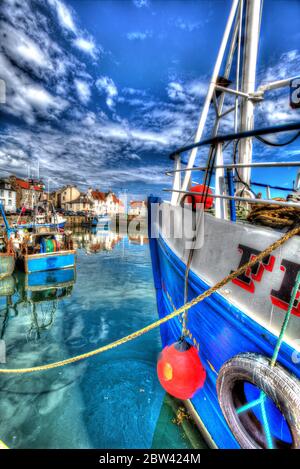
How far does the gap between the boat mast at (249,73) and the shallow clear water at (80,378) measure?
17.8 ft

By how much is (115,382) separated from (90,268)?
43.8ft

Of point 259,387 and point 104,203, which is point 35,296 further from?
point 104,203

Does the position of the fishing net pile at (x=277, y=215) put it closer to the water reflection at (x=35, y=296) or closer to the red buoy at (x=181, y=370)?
the red buoy at (x=181, y=370)

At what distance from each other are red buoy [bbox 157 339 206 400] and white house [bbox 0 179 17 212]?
65868mm

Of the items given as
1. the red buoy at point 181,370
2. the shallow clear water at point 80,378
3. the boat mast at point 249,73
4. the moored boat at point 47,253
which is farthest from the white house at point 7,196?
the red buoy at point 181,370

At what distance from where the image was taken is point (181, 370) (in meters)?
2.54

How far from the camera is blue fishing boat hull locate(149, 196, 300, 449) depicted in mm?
2038

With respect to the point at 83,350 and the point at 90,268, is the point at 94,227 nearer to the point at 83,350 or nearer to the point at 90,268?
the point at 90,268

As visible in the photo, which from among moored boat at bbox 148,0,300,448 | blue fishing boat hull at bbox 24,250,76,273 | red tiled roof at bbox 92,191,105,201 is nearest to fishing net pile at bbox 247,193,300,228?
moored boat at bbox 148,0,300,448

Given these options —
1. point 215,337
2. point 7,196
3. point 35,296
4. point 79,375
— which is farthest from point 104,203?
point 215,337

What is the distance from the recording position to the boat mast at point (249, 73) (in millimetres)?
4438

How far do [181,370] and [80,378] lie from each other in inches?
183

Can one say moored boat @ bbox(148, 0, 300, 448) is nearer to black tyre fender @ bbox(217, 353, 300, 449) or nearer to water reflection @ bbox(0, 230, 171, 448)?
black tyre fender @ bbox(217, 353, 300, 449)
